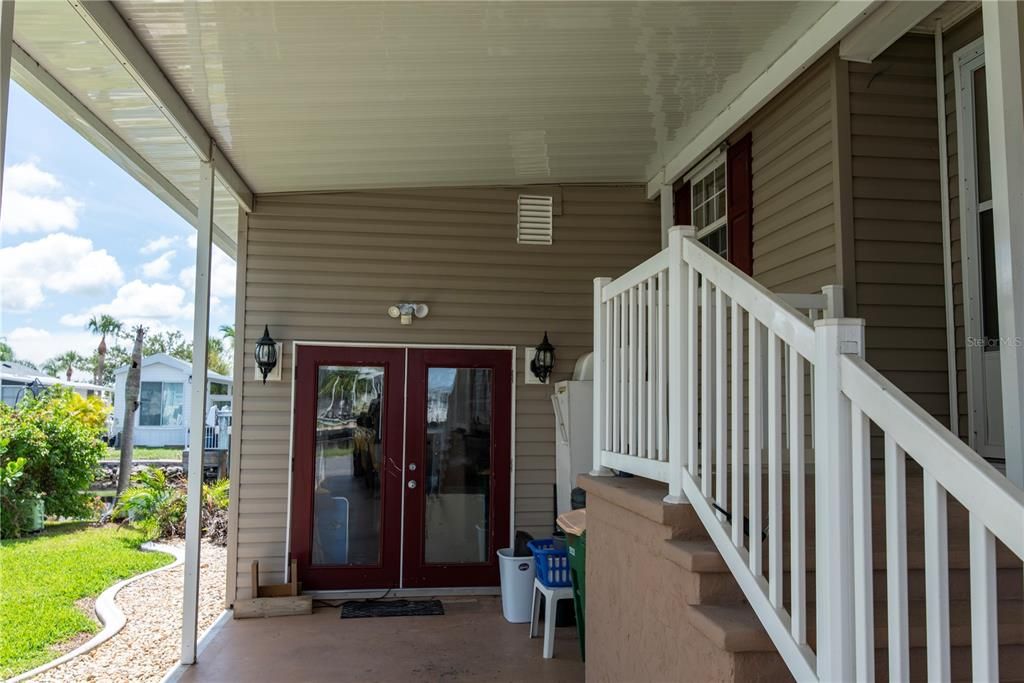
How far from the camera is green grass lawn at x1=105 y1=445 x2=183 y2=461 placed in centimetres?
1683

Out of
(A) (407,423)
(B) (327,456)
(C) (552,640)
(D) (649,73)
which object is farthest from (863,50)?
(B) (327,456)

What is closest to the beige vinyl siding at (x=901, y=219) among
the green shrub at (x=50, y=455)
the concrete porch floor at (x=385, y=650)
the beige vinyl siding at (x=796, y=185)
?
the beige vinyl siding at (x=796, y=185)

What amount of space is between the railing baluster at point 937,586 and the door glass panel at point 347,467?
200 inches

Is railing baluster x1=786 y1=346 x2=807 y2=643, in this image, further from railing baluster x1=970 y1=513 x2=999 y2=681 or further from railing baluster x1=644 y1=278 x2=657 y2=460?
railing baluster x1=644 y1=278 x2=657 y2=460

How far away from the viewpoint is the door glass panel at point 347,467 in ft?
20.0

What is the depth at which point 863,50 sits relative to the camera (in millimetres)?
3512

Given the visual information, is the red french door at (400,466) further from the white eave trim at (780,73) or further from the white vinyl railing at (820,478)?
the white vinyl railing at (820,478)

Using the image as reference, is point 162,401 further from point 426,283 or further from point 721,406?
point 721,406

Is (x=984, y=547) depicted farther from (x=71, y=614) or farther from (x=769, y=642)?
(x=71, y=614)

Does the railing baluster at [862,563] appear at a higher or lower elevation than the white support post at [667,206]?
lower

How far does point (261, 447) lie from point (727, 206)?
13.3 feet

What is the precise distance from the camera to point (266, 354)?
592cm

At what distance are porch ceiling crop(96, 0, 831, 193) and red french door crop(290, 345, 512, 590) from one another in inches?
65.2

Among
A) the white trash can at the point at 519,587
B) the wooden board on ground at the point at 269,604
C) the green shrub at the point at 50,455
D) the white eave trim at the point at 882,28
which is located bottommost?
the wooden board on ground at the point at 269,604
